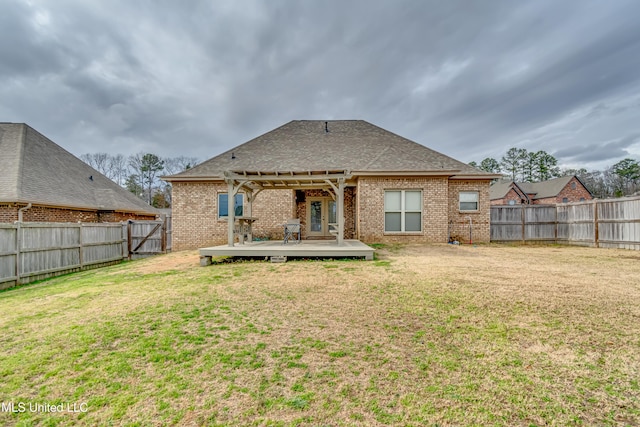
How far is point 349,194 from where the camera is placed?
13.6 metres

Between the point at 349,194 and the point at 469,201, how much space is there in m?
5.59

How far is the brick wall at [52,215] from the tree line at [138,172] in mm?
23961

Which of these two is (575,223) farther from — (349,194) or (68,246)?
(68,246)

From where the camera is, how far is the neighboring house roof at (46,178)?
36.5 feet

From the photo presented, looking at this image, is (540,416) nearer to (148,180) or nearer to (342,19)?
(342,19)

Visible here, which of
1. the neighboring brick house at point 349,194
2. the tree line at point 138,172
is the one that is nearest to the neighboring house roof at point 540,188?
the neighboring brick house at point 349,194

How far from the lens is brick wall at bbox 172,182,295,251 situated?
12.6 meters

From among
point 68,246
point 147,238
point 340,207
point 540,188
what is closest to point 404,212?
point 340,207

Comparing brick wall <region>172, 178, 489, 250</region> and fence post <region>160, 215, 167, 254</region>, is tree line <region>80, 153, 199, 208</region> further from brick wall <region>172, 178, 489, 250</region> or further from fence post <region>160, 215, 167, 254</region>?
brick wall <region>172, 178, 489, 250</region>

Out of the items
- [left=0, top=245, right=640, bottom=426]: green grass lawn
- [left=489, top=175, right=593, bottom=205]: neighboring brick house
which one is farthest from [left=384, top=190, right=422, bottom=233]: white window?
[left=489, top=175, right=593, bottom=205]: neighboring brick house

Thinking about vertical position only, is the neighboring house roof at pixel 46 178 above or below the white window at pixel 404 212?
above

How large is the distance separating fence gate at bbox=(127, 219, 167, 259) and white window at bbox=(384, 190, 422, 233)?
1003 centimetres

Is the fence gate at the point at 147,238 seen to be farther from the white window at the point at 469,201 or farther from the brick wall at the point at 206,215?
the white window at the point at 469,201

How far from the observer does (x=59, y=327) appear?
3.71 meters
